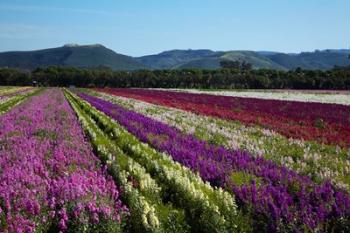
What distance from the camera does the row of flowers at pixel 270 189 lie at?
632cm

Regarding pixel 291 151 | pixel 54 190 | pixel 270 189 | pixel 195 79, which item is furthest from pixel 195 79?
pixel 270 189

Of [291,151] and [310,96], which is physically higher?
[291,151]

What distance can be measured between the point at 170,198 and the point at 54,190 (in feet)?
6.67

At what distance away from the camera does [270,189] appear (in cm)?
768

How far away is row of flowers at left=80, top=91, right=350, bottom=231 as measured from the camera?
20.7 ft

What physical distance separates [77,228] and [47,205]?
39.0 inches

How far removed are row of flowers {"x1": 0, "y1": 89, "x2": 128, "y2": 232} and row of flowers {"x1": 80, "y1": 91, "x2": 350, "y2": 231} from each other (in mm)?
1898

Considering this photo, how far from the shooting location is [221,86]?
11638 cm

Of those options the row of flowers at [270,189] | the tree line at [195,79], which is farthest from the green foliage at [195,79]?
the row of flowers at [270,189]

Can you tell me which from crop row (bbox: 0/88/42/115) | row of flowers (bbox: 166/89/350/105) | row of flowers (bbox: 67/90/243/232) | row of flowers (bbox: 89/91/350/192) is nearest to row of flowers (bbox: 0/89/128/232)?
row of flowers (bbox: 67/90/243/232)

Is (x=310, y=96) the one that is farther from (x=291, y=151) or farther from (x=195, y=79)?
(x=195, y=79)

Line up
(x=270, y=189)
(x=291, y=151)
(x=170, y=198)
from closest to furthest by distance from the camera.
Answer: (x=270, y=189)
(x=170, y=198)
(x=291, y=151)

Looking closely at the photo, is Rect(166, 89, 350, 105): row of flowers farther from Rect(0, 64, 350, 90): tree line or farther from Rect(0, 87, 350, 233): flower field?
Rect(0, 64, 350, 90): tree line

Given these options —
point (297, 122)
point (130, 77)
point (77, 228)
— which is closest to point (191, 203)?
point (77, 228)
